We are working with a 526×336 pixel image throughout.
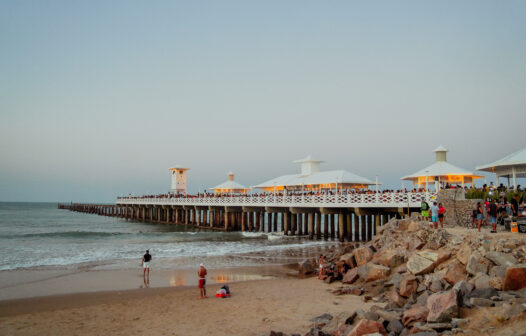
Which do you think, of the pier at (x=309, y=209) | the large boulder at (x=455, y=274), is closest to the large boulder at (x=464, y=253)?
the large boulder at (x=455, y=274)

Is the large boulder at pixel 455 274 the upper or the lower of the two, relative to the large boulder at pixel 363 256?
upper

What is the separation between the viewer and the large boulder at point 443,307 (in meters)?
5.93

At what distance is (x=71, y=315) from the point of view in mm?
9680

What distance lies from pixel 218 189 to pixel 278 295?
100ft

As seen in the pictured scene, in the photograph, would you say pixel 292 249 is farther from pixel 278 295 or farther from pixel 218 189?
pixel 218 189

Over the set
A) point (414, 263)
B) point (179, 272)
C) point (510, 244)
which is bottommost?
point (179, 272)

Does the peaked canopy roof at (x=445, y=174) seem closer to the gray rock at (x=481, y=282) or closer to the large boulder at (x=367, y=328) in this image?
the gray rock at (x=481, y=282)

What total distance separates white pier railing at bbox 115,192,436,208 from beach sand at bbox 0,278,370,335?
9676 millimetres

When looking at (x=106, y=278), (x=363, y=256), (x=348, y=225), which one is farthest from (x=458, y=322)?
(x=348, y=225)

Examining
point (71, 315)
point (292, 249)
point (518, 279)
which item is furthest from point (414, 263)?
point (292, 249)

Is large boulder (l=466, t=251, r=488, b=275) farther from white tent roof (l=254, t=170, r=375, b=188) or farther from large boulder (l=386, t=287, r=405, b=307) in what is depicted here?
white tent roof (l=254, t=170, r=375, b=188)

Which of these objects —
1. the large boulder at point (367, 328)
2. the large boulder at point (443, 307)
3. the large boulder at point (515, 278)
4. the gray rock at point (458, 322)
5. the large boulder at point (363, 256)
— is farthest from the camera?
the large boulder at point (363, 256)

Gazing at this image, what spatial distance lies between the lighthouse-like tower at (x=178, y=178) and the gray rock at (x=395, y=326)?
156 feet

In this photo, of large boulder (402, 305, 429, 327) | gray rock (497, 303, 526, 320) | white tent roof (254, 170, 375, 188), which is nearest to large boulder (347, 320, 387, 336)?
large boulder (402, 305, 429, 327)
